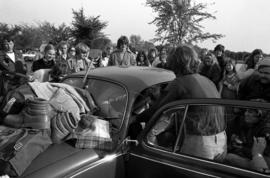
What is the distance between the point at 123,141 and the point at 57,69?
287 centimetres

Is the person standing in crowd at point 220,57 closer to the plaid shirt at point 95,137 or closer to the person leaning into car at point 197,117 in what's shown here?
the person leaning into car at point 197,117

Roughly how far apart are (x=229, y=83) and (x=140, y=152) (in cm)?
364

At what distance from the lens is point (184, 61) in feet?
8.89

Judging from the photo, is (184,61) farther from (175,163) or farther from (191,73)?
(175,163)

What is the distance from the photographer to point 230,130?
2020 mm

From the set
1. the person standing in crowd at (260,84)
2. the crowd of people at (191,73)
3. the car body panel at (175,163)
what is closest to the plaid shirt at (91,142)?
the car body panel at (175,163)

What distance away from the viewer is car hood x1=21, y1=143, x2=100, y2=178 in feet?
6.88

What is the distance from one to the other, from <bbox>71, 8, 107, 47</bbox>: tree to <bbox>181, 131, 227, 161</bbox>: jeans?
19.9 meters

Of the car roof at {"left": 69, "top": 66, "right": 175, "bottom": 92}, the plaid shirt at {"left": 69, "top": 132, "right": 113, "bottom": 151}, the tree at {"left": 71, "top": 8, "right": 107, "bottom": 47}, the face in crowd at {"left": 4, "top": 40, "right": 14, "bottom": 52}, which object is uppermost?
the tree at {"left": 71, "top": 8, "right": 107, "bottom": 47}

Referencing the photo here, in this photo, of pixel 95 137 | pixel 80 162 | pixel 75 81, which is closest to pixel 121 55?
pixel 75 81

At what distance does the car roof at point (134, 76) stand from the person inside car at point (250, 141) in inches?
50.3

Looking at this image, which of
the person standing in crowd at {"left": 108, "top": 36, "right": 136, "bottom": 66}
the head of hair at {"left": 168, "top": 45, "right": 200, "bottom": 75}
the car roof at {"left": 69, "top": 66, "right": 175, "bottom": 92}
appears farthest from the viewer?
the person standing in crowd at {"left": 108, "top": 36, "right": 136, "bottom": 66}

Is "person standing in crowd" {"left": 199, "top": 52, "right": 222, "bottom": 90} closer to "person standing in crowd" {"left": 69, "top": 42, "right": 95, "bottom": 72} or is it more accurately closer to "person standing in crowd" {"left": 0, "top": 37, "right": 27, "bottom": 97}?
"person standing in crowd" {"left": 69, "top": 42, "right": 95, "bottom": 72}

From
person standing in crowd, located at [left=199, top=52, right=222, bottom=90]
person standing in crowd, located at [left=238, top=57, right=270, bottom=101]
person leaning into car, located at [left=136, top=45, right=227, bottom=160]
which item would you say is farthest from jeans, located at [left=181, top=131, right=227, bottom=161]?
person standing in crowd, located at [left=199, top=52, right=222, bottom=90]
